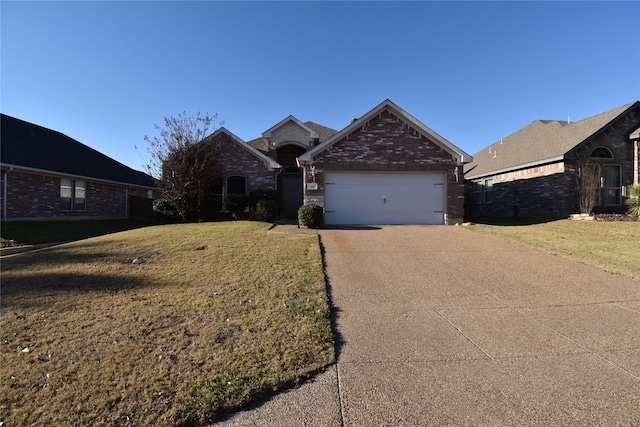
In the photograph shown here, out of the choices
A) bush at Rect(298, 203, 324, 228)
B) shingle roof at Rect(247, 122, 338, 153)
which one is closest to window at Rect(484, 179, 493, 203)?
shingle roof at Rect(247, 122, 338, 153)

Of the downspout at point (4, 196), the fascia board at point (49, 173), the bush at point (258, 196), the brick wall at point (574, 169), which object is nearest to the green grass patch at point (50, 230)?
the downspout at point (4, 196)

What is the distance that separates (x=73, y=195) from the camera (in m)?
17.5

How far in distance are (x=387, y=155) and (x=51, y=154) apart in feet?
54.3

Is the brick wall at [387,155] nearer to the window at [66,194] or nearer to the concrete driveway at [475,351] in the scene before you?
the concrete driveway at [475,351]

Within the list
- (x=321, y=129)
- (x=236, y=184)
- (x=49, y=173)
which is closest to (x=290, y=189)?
(x=236, y=184)

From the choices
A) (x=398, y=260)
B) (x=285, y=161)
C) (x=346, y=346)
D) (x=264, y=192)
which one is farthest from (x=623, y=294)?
(x=285, y=161)

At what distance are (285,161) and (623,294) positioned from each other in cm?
Result: 1646

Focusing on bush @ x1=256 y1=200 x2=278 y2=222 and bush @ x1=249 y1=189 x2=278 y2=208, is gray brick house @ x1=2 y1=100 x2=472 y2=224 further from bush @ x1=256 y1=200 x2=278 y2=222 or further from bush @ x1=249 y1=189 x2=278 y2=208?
bush @ x1=249 y1=189 x2=278 y2=208

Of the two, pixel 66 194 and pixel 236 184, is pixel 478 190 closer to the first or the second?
pixel 236 184

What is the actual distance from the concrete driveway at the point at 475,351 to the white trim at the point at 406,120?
7749mm

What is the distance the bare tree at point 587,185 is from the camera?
1454 centimetres

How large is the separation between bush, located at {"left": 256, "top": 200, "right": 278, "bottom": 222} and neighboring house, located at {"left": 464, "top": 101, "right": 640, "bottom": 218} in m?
12.9

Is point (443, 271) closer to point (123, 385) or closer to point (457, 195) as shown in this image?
point (123, 385)

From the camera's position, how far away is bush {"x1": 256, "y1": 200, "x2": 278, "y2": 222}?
14984mm
